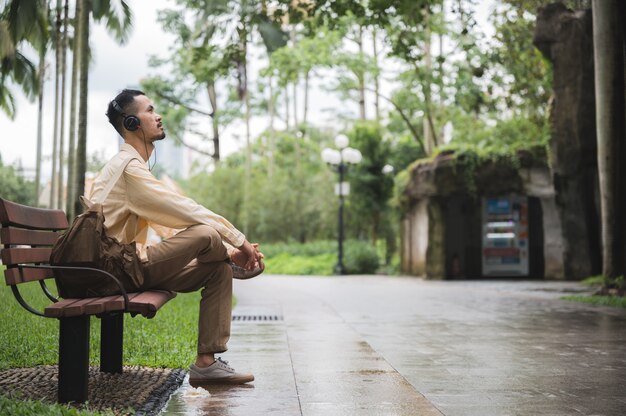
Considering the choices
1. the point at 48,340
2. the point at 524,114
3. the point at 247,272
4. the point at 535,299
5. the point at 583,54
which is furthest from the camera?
the point at 524,114

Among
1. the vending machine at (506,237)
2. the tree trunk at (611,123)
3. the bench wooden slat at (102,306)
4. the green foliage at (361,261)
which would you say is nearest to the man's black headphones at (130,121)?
the bench wooden slat at (102,306)

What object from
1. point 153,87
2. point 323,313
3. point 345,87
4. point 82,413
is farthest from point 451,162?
point 153,87

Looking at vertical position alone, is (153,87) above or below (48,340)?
above

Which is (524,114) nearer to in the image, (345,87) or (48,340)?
(345,87)

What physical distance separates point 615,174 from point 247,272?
10.2 metres

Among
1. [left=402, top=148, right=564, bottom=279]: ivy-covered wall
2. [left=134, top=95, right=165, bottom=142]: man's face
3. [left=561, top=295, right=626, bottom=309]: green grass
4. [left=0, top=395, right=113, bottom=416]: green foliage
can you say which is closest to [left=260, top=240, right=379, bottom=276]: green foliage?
[left=402, top=148, right=564, bottom=279]: ivy-covered wall

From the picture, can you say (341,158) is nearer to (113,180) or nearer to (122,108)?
(122,108)

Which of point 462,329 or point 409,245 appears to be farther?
point 409,245

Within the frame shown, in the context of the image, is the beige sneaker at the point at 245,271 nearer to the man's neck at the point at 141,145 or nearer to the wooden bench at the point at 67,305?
the wooden bench at the point at 67,305

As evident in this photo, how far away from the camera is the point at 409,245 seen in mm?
25500

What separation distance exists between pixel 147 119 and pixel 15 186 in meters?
47.4

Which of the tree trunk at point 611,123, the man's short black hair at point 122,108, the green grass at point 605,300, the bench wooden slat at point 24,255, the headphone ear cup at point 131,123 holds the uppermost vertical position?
the tree trunk at point 611,123

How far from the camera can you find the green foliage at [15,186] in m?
48.3

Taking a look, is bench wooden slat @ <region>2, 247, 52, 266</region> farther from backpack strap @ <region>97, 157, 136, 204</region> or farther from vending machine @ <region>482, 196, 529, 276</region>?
vending machine @ <region>482, 196, 529, 276</region>
